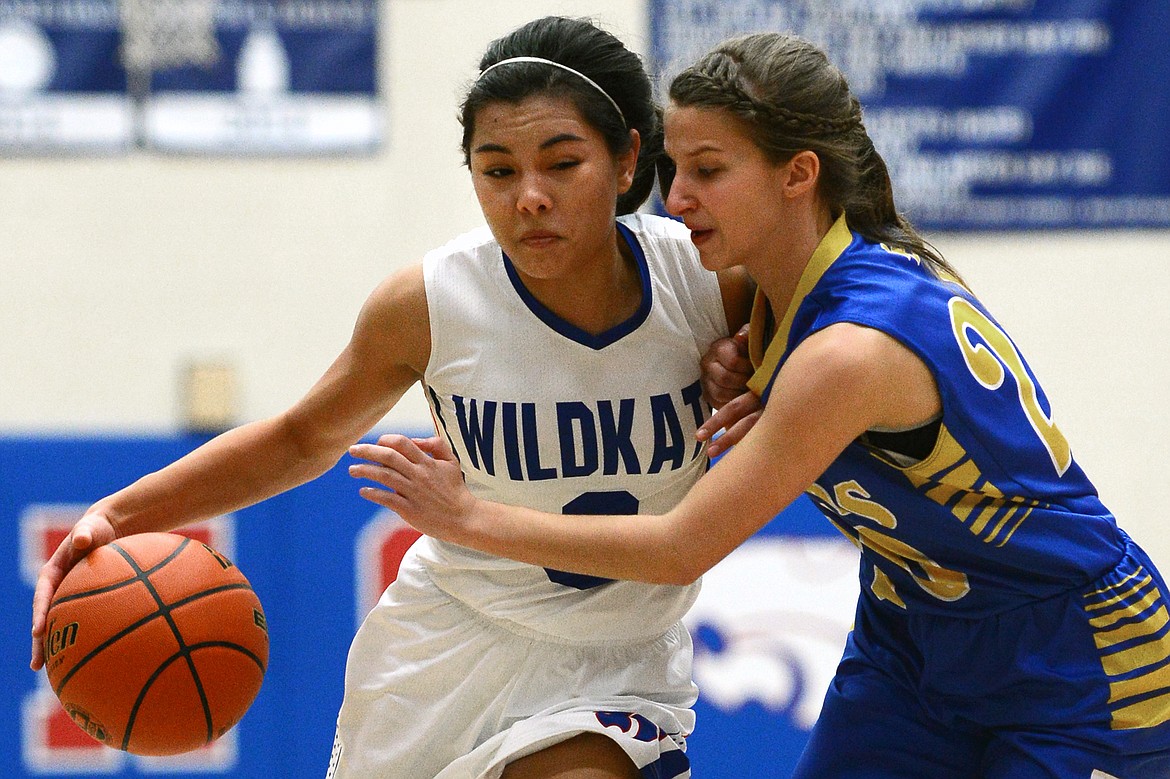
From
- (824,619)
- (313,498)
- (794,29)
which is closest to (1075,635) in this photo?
(824,619)

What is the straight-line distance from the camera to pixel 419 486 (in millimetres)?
2109

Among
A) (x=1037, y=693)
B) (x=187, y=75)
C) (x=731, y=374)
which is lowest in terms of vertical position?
(x=1037, y=693)

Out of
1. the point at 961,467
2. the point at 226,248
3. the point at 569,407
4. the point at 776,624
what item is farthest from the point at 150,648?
the point at 226,248

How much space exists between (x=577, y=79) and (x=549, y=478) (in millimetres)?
687

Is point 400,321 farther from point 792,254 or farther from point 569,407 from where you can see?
point 792,254

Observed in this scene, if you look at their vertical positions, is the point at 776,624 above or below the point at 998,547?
below

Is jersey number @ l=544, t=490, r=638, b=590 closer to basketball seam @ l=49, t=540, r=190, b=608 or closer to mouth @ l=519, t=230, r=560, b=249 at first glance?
mouth @ l=519, t=230, r=560, b=249

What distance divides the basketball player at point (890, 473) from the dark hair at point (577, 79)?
0.49 feet

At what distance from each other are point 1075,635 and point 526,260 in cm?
106

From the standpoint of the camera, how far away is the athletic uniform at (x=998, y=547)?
2.10 metres

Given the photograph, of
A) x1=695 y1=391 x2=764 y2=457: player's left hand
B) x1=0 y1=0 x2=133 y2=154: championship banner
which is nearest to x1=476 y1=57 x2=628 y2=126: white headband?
x1=695 y1=391 x2=764 y2=457: player's left hand

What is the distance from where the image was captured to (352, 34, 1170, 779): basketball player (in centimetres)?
207

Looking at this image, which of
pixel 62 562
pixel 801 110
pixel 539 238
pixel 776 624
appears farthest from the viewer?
pixel 776 624

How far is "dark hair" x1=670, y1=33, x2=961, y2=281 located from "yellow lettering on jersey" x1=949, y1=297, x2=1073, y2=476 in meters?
0.12
